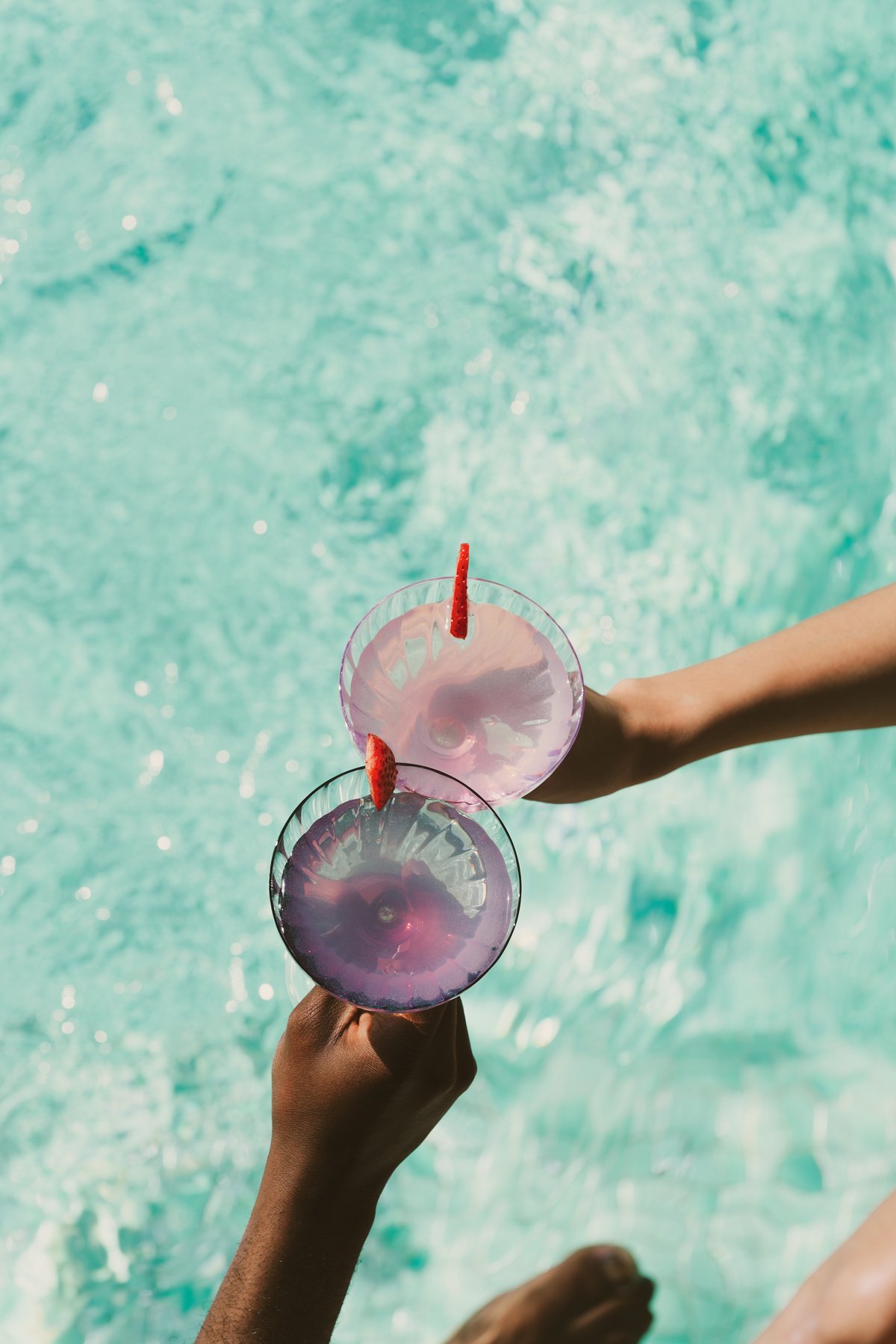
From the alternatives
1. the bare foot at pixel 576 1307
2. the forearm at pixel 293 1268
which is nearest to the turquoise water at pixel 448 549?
the bare foot at pixel 576 1307

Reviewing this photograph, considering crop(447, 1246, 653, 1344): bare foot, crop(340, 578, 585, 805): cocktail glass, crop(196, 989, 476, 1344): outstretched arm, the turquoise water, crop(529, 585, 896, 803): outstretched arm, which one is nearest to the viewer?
crop(196, 989, 476, 1344): outstretched arm

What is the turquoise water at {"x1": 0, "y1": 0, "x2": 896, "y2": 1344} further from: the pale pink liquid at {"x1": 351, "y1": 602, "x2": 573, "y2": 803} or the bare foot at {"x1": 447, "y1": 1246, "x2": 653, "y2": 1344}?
the pale pink liquid at {"x1": 351, "y1": 602, "x2": 573, "y2": 803}

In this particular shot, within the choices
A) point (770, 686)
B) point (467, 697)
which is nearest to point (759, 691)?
point (770, 686)

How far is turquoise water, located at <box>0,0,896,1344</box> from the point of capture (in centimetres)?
188

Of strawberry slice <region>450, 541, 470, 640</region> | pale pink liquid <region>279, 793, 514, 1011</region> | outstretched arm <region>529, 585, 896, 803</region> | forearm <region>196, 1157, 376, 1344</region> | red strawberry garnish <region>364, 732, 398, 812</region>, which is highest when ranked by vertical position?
strawberry slice <region>450, 541, 470, 640</region>

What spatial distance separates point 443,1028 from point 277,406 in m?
1.65

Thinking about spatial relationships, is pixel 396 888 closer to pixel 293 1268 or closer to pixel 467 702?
pixel 467 702

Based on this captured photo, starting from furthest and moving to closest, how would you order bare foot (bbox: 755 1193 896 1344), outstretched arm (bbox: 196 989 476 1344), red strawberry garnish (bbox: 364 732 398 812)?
bare foot (bbox: 755 1193 896 1344) < outstretched arm (bbox: 196 989 476 1344) < red strawberry garnish (bbox: 364 732 398 812)

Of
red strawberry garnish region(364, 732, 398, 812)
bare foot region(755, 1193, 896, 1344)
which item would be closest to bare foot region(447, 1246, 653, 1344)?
bare foot region(755, 1193, 896, 1344)

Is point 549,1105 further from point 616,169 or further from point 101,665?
point 616,169

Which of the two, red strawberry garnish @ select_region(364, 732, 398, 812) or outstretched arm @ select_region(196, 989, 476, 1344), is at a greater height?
red strawberry garnish @ select_region(364, 732, 398, 812)

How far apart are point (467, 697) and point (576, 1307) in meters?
1.11

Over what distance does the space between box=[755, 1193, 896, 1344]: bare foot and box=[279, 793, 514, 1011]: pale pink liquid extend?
2.33ft

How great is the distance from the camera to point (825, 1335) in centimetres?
137
